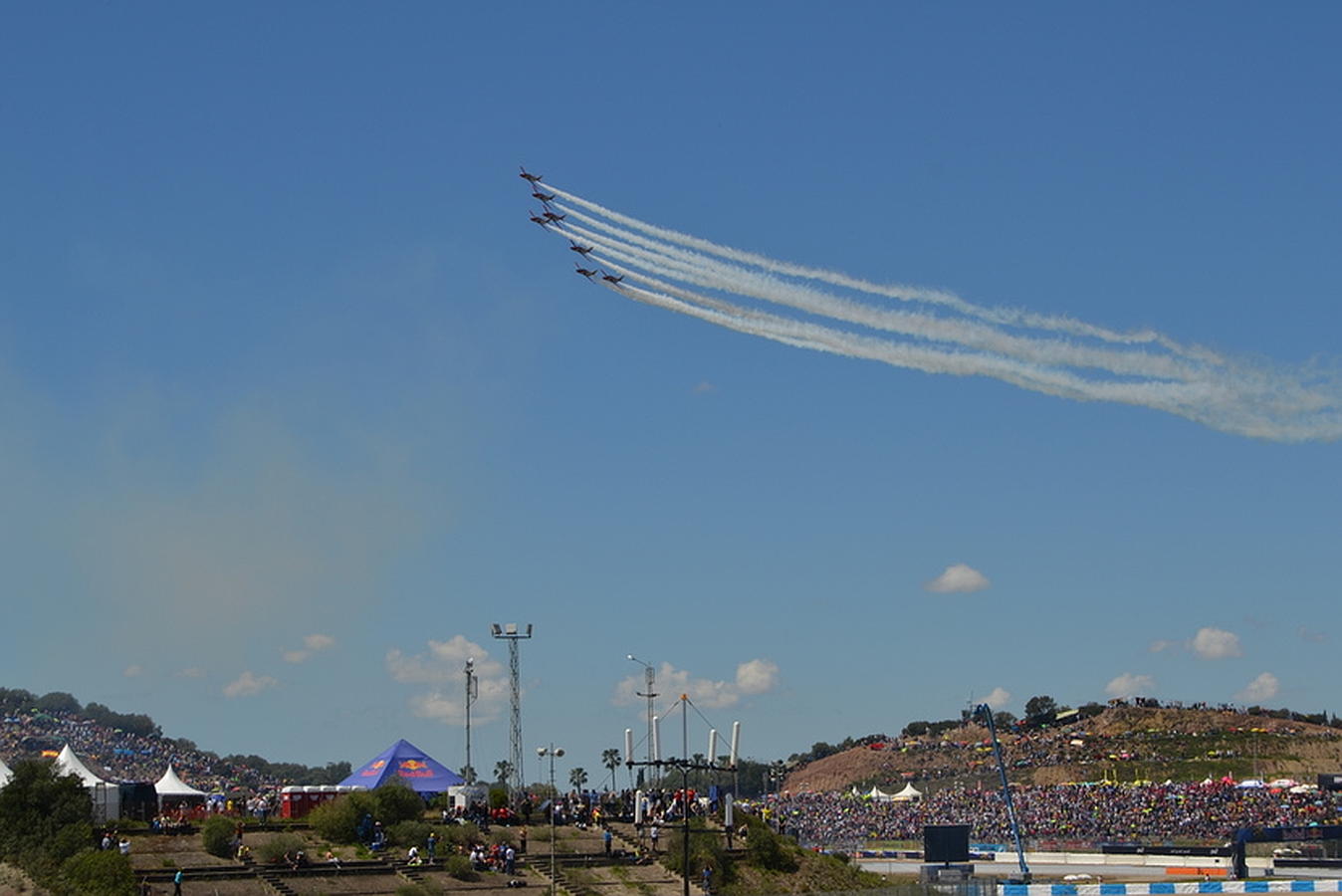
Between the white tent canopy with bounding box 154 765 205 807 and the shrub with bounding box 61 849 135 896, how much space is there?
1878cm

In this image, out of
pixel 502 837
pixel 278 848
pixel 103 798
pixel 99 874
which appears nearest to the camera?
pixel 99 874

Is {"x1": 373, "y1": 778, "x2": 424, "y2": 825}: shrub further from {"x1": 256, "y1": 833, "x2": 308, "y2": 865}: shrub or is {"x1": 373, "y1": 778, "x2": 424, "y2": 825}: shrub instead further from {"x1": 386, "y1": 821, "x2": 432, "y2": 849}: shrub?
{"x1": 256, "y1": 833, "x2": 308, "y2": 865}: shrub

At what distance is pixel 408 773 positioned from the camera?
72.1m

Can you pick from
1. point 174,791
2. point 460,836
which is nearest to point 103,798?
point 174,791

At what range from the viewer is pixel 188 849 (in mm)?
57531

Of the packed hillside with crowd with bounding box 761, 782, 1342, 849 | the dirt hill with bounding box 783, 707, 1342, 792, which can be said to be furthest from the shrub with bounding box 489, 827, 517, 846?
the dirt hill with bounding box 783, 707, 1342, 792

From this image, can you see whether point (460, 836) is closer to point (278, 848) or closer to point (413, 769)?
point (278, 848)

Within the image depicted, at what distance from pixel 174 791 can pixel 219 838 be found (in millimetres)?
17138

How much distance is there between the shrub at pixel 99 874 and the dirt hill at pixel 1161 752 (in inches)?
4485

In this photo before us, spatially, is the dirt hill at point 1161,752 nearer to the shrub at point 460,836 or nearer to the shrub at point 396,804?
the shrub at point 396,804

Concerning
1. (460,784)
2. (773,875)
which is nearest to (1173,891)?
(773,875)

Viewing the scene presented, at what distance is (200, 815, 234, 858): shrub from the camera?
57281mm

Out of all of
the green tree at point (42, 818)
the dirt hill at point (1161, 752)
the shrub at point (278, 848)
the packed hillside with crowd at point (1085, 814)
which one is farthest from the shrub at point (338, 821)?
the dirt hill at point (1161, 752)

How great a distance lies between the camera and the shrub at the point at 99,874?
5122 cm
